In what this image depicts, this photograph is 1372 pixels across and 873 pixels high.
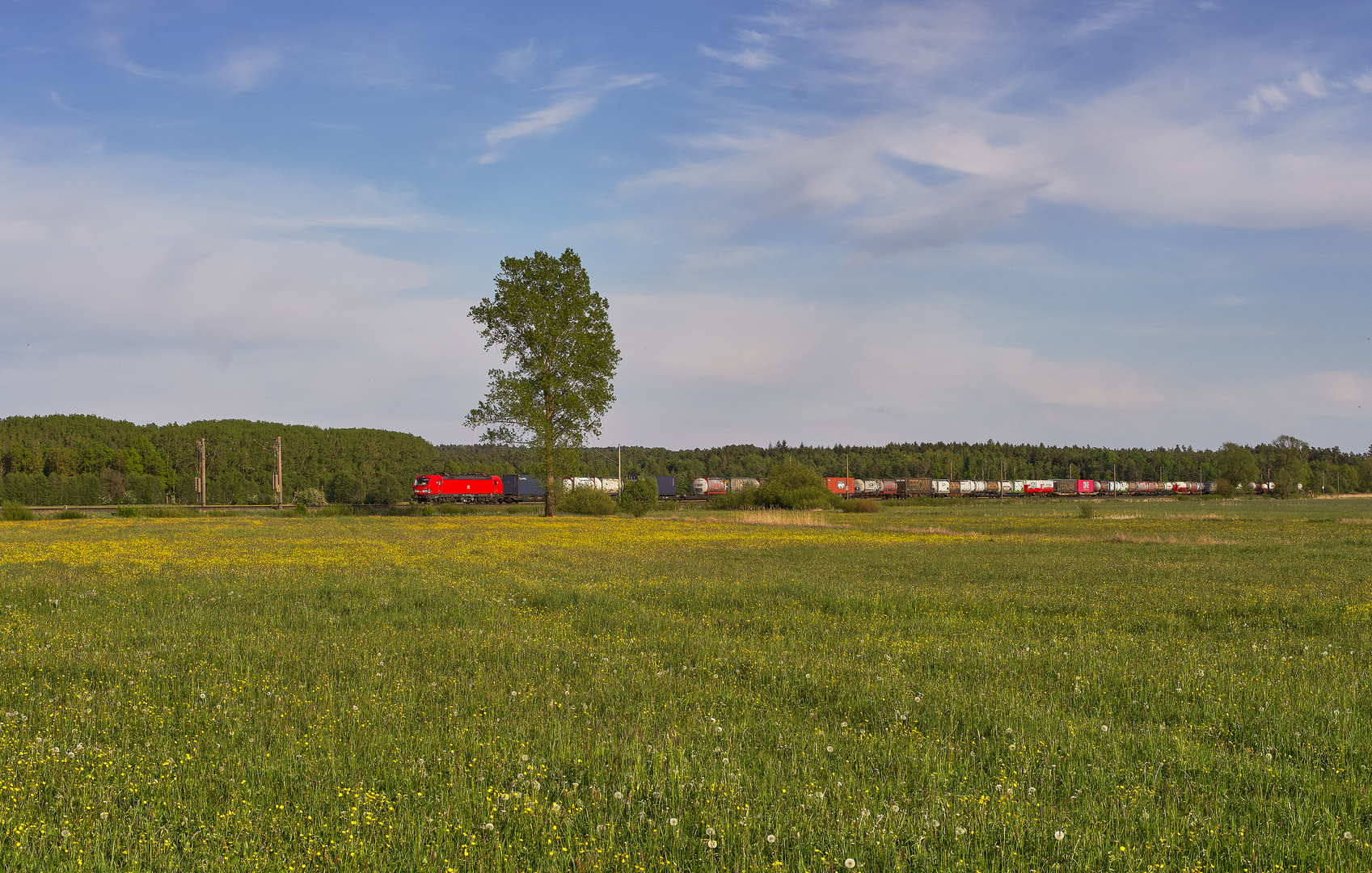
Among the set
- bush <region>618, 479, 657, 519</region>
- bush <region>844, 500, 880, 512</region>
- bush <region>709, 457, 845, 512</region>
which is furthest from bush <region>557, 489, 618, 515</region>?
bush <region>844, 500, 880, 512</region>

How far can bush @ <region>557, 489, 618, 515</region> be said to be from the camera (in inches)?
3063

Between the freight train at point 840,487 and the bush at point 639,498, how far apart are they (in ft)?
20.8

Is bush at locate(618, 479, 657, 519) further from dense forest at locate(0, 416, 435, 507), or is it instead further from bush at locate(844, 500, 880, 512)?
dense forest at locate(0, 416, 435, 507)

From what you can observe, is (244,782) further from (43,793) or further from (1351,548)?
(1351,548)

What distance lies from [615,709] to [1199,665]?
26.3 ft

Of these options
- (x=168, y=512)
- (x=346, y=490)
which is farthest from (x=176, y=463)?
(x=168, y=512)

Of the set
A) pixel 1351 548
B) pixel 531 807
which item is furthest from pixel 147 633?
pixel 1351 548

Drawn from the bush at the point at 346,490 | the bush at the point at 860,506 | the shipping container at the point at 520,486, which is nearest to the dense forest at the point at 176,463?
the bush at the point at 346,490

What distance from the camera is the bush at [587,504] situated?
255 ft

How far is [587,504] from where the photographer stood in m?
78.1

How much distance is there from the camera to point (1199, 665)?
11.3 metres

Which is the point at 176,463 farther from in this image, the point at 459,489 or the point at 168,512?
the point at 168,512

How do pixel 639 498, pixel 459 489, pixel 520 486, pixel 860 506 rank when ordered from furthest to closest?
pixel 520 486 < pixel 459 489 < pixel 860 506 < pixel 639 498

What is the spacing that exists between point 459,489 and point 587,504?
1741 inches
